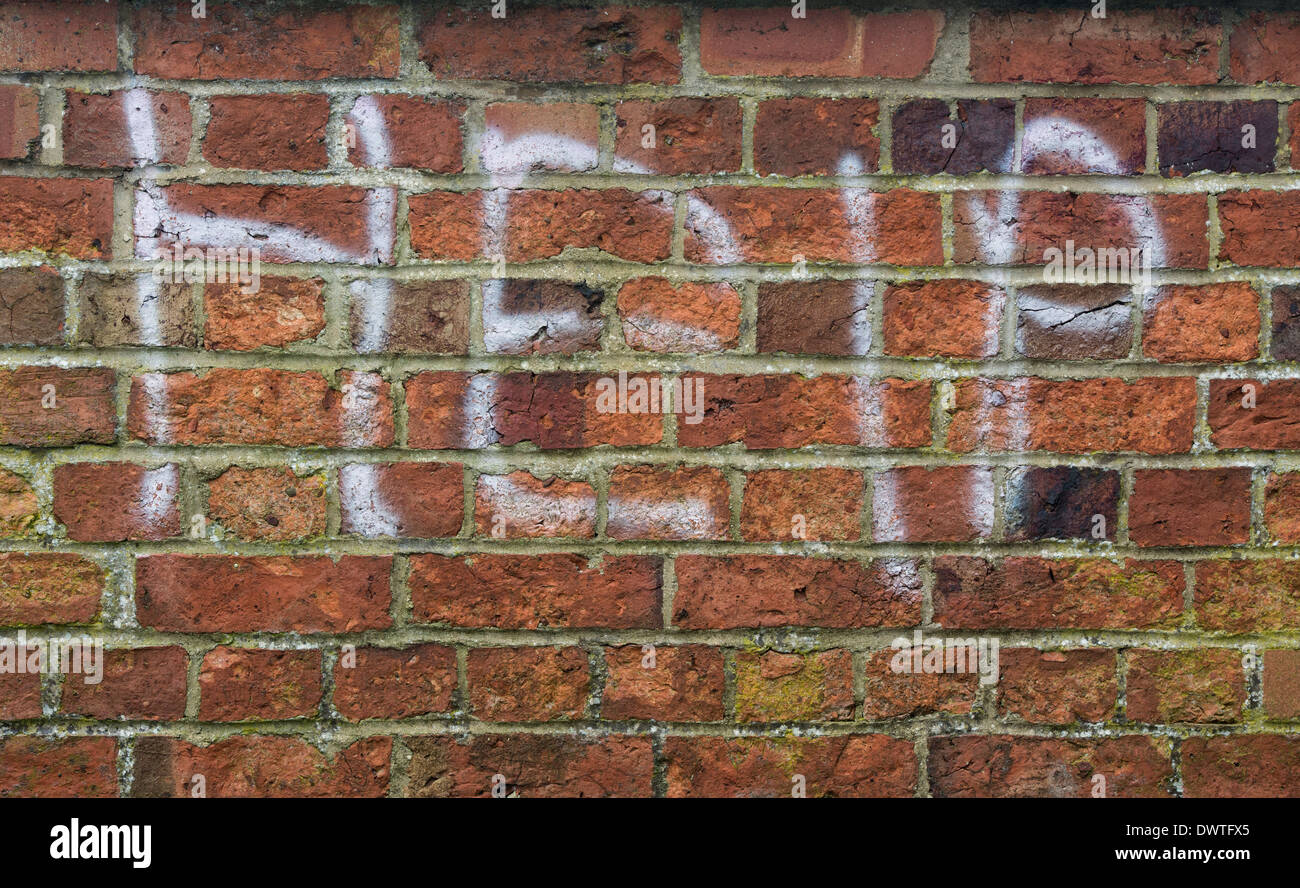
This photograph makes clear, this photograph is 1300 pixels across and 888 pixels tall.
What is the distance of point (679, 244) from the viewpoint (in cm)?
101

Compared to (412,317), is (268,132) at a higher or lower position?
higher

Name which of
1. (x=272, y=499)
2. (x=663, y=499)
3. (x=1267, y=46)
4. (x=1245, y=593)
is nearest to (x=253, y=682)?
(x=272, y=499)

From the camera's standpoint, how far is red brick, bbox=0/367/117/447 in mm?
1001

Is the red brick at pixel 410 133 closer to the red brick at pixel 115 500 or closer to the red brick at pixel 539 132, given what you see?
the red brick at pixel 539 132

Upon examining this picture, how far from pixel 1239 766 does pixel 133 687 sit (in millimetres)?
1403

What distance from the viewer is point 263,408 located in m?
1.00

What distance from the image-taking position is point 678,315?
3.31 feet

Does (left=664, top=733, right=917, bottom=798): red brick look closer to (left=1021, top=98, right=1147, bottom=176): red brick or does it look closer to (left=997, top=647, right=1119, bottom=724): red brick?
(left=997, top=647, right=1119, bottom=724): red brick

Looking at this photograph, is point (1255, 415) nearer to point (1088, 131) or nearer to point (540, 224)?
point (1088, 131)

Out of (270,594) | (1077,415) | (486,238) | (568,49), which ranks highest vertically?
(568,49)

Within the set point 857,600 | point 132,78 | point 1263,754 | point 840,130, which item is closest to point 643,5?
point 840,130

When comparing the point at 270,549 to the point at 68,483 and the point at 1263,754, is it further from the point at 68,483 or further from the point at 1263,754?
the point at 1263,754

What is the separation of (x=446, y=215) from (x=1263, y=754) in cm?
123

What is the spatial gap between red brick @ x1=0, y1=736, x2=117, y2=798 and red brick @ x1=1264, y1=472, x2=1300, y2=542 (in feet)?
4.85
